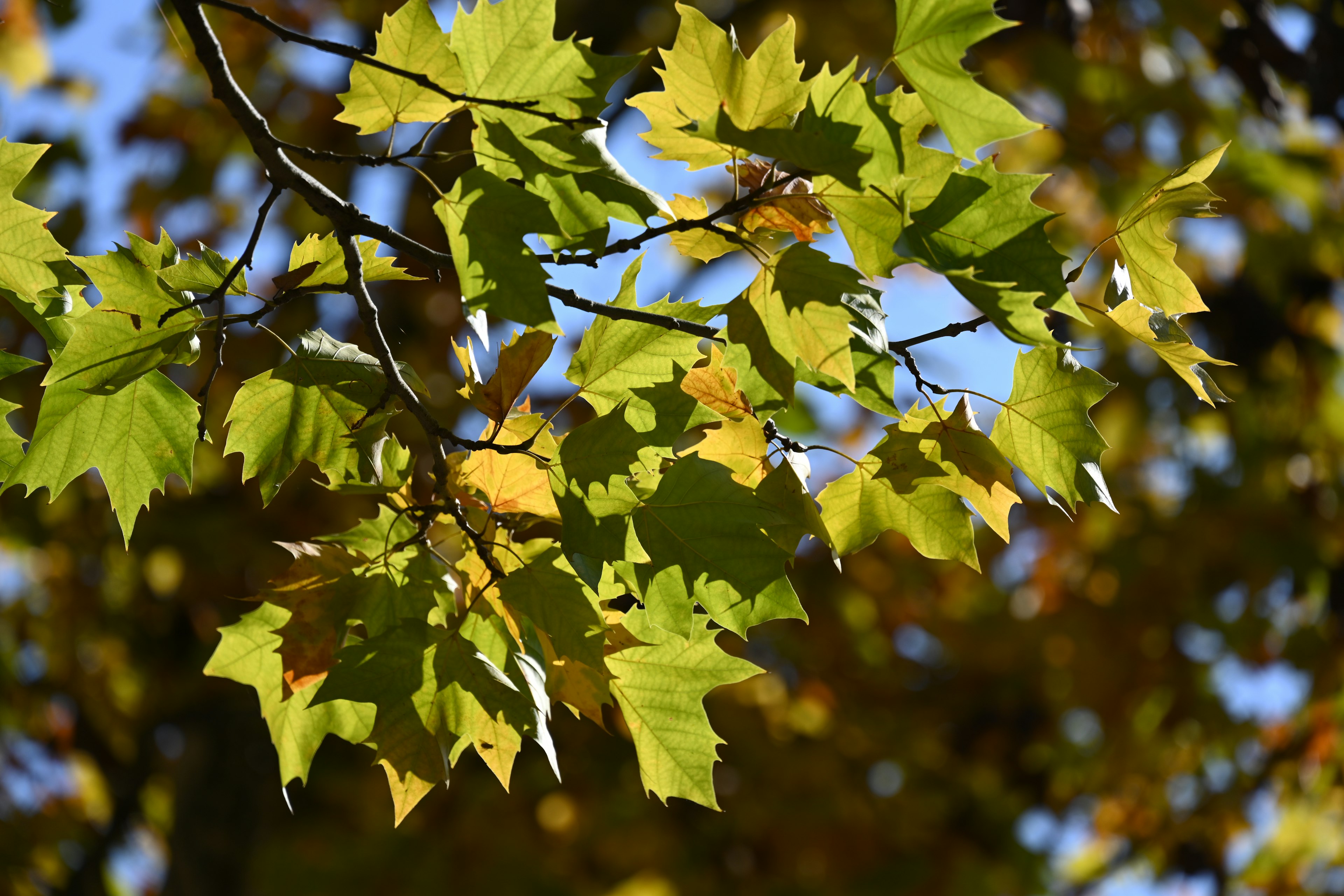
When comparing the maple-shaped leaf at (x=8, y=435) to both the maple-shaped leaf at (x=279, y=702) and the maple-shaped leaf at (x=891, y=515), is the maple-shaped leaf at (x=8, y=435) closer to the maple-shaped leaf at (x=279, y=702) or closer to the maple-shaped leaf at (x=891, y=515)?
the maple-shaped leaf at (x=279, y=702)

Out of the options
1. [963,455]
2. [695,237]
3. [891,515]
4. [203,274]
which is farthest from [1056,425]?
[203,274]

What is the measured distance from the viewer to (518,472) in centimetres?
124

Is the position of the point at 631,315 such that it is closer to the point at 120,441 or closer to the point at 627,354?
the point at 627,354

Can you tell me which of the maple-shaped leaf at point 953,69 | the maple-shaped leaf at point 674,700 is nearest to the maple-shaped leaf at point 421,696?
the maple-shaped leaf at point 674,700

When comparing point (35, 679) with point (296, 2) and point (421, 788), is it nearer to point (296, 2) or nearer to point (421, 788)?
point (296, 2)

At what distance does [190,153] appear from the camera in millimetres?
6375

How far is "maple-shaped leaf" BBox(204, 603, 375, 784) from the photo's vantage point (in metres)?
1.35

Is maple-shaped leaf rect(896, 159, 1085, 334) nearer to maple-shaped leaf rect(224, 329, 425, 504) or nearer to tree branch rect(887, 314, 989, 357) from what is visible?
tree branch rect(887, 314, 989, 357)

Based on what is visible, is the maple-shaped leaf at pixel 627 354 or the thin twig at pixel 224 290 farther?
the maple-shaped leaf at pixel 627 354

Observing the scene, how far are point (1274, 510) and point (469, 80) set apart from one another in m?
5.84

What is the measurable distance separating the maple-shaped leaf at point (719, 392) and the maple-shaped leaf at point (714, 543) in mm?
125

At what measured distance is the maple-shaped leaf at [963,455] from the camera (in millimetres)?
1210

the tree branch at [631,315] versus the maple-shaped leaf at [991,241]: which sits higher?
the maple-shaped leaf at [991,241]

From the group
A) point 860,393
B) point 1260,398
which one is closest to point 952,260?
point 860,393
